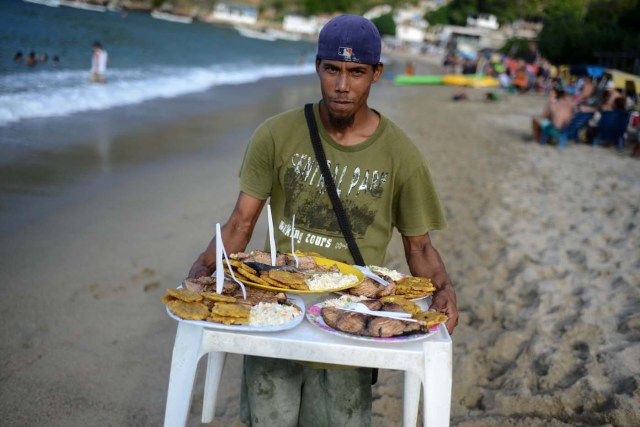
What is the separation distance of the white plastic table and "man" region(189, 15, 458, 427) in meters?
0.49

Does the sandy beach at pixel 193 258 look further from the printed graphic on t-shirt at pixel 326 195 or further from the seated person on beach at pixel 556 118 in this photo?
the seated person on beach at pixel 556 118

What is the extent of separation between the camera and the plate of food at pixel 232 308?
1823 mm

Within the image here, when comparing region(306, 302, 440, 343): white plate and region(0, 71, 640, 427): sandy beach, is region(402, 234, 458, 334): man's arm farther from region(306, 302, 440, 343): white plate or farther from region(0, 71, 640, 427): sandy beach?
region(0, 71, 640, 427): sandy beach

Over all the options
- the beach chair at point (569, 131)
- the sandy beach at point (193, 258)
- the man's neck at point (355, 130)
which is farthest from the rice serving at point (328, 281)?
the beach chair at point (569, 131)

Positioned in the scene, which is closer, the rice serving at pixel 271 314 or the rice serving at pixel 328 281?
the rice serving at pixel 271 314

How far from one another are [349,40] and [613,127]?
13.9 m

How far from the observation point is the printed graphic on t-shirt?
246 cm

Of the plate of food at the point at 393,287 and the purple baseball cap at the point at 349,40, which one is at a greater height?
the purple baseball cap at the point at 349,40

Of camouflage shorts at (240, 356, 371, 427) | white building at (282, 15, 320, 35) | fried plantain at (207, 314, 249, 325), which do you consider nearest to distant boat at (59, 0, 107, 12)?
white building at (282, 15, 320, 35)

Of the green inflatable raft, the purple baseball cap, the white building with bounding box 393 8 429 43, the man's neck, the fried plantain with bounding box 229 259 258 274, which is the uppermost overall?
the white building with bounding box 393 8 429 43

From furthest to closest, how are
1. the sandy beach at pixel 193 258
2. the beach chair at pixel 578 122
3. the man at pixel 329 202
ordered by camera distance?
the beach chair at pixel 578 122
the sandy beach at pixel 193 258
the man at pixel 329 202

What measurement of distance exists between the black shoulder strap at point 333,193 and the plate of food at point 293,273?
5.8 inches

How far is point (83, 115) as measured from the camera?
13922mm

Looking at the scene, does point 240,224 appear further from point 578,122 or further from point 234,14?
point 234,14
